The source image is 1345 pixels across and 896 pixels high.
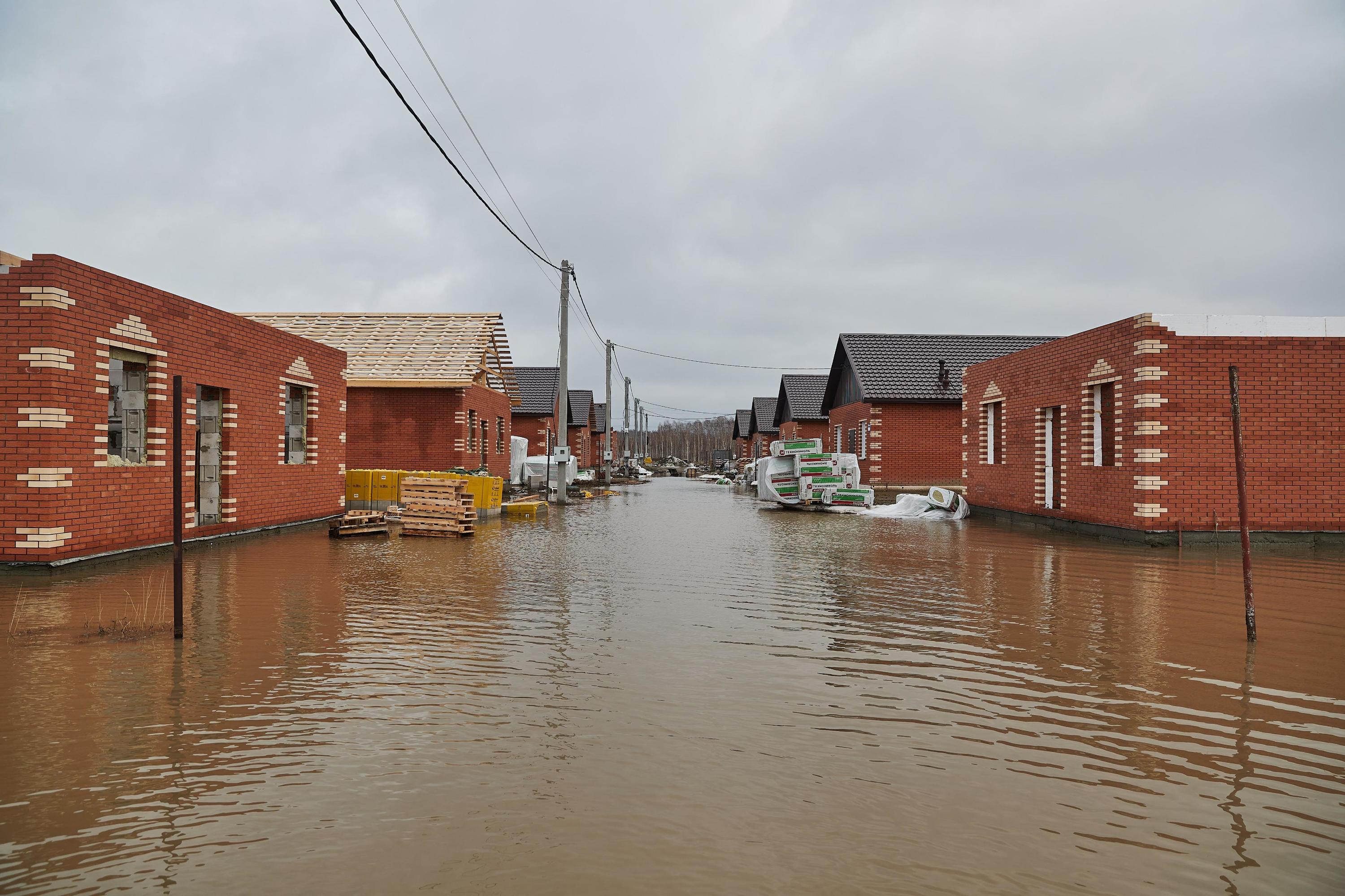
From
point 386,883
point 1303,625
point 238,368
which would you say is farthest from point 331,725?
point 238,368

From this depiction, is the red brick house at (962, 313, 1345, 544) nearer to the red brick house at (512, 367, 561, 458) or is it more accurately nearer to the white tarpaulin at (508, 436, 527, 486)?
the white tarpaulin at (508, 436, 527, 486)

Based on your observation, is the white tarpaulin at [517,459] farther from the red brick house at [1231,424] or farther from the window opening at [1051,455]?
the red brick house at [1231,424]

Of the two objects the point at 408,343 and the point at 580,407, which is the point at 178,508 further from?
the point at 580,407

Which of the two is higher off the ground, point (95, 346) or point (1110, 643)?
point (95, 346)

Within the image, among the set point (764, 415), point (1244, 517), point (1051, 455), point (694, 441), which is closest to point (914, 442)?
point (1051, 455)

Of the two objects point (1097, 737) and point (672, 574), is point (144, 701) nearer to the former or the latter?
point (1097, 737)

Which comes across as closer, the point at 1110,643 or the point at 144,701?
the point at 144,701

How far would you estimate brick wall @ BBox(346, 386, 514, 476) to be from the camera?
25719 millimetres

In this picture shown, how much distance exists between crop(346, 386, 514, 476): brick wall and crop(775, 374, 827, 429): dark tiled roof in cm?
2501

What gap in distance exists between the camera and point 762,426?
6131 centimetres

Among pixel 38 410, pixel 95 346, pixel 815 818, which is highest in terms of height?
pixel 95 346

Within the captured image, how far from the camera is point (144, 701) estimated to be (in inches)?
191

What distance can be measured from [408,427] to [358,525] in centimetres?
1139

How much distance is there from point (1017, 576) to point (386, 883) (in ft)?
30.3
